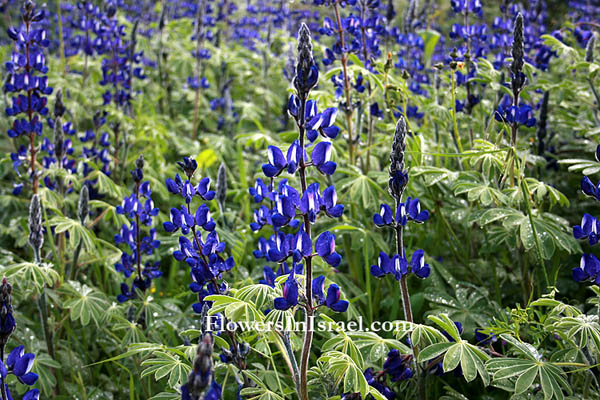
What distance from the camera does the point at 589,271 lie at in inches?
74.0

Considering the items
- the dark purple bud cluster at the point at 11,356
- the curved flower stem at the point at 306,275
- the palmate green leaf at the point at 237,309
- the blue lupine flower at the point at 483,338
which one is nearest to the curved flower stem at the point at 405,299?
the blue lupine flower at the point at 483,338

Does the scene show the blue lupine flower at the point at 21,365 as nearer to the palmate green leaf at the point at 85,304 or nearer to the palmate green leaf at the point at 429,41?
the palmate green leaf at the point at 85,304

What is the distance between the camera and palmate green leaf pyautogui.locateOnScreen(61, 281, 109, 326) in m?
2.52

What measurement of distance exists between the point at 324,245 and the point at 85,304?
145cm

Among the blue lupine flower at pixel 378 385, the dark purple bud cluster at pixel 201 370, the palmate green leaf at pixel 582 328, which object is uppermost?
the dark purple bud cluster at pixel 201 370

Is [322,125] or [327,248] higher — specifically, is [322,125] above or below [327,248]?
above

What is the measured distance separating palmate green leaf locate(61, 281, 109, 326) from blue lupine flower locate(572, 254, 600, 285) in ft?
6.53

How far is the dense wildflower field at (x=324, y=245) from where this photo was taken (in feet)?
5.84

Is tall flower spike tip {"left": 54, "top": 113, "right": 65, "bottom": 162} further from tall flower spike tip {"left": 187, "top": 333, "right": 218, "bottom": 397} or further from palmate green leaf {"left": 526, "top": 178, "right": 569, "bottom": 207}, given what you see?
palmate green leaf {"left": 526, "top": 178, "right": 569, "bottom": 207}

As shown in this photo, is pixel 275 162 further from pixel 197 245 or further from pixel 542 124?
pixel 542 124

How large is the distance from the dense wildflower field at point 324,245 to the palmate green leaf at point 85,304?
Answer: 0.4 inches

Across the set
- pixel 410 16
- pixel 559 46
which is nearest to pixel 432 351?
pixel 559 46

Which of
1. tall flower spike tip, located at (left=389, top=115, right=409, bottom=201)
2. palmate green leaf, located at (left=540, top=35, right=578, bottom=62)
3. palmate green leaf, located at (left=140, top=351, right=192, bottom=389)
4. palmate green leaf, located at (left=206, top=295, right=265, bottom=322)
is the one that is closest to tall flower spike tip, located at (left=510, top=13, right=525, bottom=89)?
palmate green leaf, located at (left=540, top=35, right=578, bottom=62)

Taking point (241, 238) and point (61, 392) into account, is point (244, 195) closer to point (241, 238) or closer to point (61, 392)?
point (241, 238)
